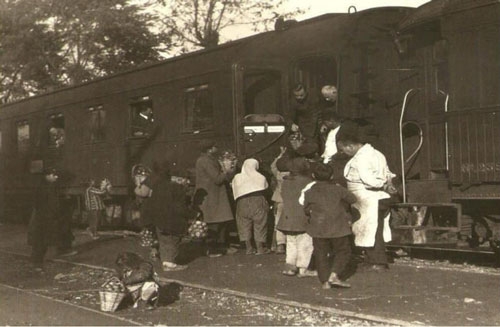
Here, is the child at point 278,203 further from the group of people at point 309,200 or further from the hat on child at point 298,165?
the hat on child at point 298,165

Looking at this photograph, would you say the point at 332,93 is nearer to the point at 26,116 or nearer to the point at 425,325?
the point at 425,325

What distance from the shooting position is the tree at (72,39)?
33.5m

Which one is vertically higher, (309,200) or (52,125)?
(52,125)

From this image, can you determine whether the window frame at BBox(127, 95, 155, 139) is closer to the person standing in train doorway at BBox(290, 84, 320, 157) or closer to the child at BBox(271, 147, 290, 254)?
the person standing in train doorway at BBox(290, 84, 320, 157)

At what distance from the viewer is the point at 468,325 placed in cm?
629

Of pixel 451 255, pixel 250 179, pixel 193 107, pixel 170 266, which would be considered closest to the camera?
pixel 170 266

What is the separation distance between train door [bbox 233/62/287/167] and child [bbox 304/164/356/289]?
320 centimetres

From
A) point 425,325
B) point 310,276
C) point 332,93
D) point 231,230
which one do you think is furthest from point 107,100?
point 425,325

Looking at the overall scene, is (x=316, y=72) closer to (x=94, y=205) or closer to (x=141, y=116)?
(x=141, y=116)

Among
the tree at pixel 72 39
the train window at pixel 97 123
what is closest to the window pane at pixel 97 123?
the train window at pixel 97 123

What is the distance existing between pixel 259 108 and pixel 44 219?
3934 millimetres

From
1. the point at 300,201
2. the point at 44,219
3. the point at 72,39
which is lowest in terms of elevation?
the point at 44,219

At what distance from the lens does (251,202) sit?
1135cm

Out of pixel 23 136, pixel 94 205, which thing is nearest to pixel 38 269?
pixel 94 205
